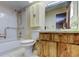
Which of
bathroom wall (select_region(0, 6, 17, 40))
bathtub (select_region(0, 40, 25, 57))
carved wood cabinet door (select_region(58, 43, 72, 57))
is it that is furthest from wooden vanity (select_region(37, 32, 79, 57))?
bathroom wall (select_region(0, 6, 17, 40))

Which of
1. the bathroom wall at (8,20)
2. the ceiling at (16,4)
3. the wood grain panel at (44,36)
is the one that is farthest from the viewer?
the bathroom wall at (8,20)

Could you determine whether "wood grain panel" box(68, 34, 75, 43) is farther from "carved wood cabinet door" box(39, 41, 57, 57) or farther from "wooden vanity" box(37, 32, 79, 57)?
"carved wood cabinet door" box(39, 41, 57, 57)

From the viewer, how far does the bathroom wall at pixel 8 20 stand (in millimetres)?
3464

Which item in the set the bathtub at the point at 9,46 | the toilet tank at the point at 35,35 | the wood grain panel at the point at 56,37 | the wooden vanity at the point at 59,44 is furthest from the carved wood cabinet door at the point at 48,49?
the bathtub at the point at 9,46

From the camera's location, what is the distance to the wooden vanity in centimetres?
172

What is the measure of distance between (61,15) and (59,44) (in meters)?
0.86

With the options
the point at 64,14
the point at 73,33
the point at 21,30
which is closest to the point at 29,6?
the point at 21,30

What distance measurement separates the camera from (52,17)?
2.53 meters

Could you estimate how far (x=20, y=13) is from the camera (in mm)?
3193

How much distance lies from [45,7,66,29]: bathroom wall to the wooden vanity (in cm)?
48

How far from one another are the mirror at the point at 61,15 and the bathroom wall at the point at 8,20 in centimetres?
143

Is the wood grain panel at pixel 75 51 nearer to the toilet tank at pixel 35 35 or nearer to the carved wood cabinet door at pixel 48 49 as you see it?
the carved wood cabinet door at pixel 48 49

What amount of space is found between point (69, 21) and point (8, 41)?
2.27 meters

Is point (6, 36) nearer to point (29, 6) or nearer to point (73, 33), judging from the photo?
point (29, 6)
